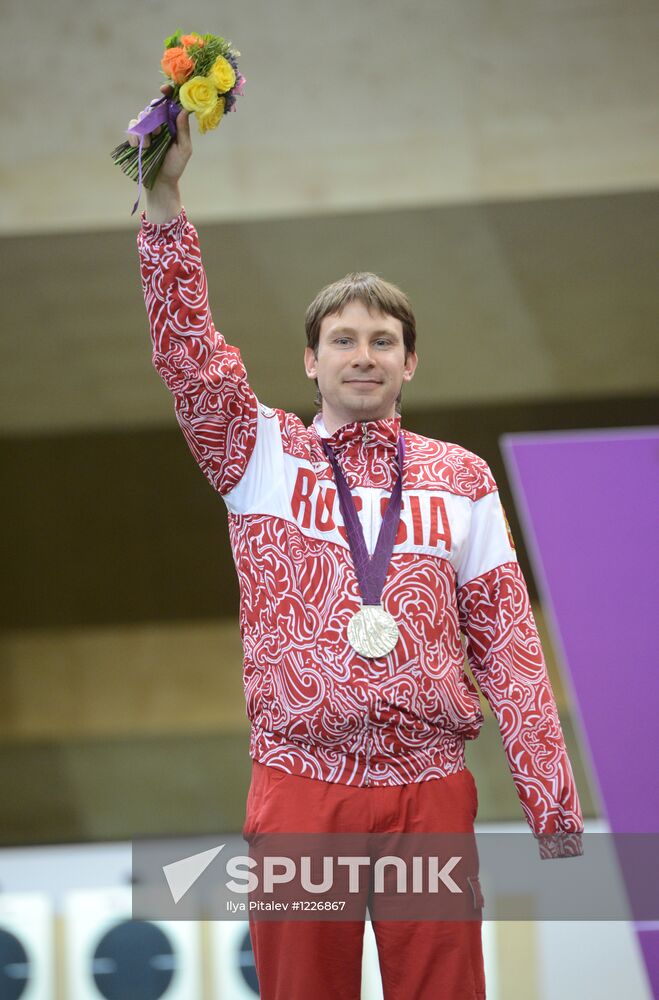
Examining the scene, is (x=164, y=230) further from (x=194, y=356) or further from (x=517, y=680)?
(x=517, y=680)

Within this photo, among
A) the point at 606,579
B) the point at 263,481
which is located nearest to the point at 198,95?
the point at 263,481

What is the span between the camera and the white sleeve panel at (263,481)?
Answer: 1.54 meters

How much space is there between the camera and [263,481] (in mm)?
1560

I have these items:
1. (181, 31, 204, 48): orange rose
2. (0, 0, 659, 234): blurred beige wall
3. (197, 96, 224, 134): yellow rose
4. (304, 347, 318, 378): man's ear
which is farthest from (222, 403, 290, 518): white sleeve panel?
(0, 0, 659, 234): blurred beige wall

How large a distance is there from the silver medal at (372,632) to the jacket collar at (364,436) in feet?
0.82

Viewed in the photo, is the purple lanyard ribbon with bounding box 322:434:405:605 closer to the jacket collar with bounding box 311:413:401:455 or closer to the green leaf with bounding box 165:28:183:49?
the jacket collar with bounding box 311:413:401:455

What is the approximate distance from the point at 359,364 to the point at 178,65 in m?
0.45

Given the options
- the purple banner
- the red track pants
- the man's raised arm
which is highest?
the purple banner

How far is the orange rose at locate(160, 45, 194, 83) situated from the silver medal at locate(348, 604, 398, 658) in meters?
0.71

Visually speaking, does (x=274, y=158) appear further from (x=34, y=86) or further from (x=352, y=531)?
(x=352, y=531)

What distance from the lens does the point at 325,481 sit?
157 cm

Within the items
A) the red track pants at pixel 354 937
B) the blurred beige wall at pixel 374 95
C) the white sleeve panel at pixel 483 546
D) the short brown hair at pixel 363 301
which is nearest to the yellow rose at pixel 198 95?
the short brown hair at pixel 363 301

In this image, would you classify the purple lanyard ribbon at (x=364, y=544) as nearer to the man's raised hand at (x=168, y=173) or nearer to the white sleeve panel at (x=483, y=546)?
the white sleeve panel at (x=483, y=546)

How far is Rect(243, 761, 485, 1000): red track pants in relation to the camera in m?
1.41
